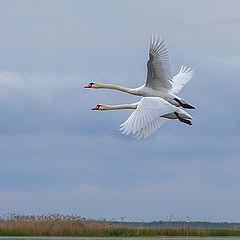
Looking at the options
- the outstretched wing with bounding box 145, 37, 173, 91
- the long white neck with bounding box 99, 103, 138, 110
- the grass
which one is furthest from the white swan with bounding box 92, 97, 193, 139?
the grass

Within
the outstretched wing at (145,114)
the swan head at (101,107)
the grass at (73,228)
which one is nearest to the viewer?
the outstretched wing at (145,114)

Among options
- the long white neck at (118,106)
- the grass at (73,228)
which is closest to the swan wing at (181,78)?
the long white neck at (118,106)

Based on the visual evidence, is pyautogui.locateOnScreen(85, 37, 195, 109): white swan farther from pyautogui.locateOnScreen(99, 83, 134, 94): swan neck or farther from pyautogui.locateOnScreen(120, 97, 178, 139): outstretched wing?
pyautogui.locateOnScreen(120, 97, 178, 139): outstretched wing

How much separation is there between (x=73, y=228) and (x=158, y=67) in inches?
348

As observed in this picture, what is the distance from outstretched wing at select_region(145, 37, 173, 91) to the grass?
26.8 feet

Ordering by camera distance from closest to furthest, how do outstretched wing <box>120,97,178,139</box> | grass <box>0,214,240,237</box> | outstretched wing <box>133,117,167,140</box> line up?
outstretched wing <box>120,97,178,139</box>, outstretched wing <box>133,117,167,140</box>, grass <box>0,214,240,237</box>

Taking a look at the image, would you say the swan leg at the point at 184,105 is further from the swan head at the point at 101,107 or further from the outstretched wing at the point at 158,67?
the swan head at the point at 101,107

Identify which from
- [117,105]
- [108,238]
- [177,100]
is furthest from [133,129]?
[108,238]

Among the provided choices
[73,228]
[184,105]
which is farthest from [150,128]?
[73,228]

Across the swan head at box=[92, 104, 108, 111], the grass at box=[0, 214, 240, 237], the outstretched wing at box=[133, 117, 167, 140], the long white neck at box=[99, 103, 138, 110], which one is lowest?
the grass at box=[0, 214, 240, 237]

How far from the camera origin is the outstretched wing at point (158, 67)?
19062 mm

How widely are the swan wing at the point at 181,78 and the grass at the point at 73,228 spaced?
6359 millimetres

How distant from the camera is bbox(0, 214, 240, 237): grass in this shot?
82.5 ft

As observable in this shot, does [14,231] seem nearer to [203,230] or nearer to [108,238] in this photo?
[108,238]
